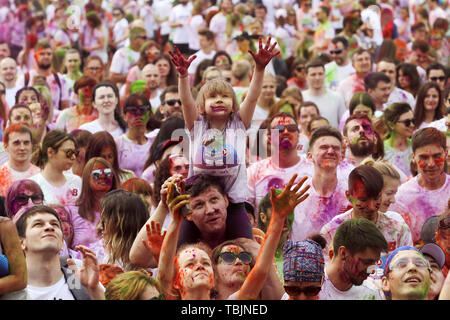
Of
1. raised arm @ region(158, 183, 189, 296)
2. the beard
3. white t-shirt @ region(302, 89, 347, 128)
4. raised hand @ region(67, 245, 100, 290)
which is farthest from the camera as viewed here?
white t-shirt @ region(302, 89, 347, 128)

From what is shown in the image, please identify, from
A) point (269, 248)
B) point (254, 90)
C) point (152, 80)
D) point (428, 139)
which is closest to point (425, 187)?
point (428, 139)

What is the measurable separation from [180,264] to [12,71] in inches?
296

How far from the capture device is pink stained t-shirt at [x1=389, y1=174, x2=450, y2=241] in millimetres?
7699

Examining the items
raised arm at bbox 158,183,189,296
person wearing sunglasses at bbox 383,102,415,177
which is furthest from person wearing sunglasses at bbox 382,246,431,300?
person wearing sunglasses at bbox 383,102,415,177

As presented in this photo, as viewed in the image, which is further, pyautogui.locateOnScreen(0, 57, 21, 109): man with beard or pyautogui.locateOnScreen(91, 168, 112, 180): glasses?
pyautogui.locateOnScreen(0, 57, 21, 109): man with beard

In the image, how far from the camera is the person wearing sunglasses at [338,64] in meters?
13.4

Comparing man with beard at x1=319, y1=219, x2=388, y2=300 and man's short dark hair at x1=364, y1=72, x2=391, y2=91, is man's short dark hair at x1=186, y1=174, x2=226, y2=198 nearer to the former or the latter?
man with beard at x1=319, y1=219, x2=388, y2=300

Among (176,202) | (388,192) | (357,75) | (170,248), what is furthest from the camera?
(357,75)

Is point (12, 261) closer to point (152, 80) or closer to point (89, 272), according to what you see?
point (89, 272)

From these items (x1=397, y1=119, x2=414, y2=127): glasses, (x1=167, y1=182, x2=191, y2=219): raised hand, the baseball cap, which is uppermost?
(x1=397, y1=119, x2=414, y2=127): glasses

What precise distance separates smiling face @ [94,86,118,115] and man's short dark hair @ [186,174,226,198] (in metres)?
4.17

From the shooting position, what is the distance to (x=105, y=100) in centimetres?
1036

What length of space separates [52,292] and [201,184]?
4.21ft

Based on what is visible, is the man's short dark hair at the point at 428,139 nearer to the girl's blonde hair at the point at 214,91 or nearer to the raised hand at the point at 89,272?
the girl's blonde hair at the point at 214,91
